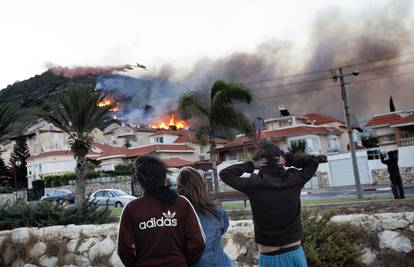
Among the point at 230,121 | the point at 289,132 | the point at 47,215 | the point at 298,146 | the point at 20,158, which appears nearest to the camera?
the point at 47,215

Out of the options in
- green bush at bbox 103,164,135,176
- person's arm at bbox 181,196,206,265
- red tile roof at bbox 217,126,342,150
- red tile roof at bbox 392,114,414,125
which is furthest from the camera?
red tile roof at bbox 217,126,342,150

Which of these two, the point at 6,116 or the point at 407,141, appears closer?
the point at 6,116

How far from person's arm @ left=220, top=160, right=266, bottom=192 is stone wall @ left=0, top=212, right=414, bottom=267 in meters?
3.01

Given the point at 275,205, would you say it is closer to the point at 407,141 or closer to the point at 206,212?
the point at 206,212

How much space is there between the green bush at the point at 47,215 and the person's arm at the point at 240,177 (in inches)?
232

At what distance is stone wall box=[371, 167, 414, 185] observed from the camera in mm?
32859

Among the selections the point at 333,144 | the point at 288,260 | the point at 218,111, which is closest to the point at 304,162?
the point at 288,260

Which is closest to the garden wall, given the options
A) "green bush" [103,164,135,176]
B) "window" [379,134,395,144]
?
"green bush" [103,164,135,176]

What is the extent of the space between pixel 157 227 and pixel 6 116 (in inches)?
349

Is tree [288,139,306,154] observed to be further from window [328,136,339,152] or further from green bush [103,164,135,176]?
green bush [103,164,135,176]

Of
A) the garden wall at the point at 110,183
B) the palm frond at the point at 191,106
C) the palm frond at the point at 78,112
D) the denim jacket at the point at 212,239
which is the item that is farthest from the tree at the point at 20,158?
the denim jacket at the point at 212,239

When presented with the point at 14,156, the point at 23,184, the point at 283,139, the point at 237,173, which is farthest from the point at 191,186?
the point at 14,156

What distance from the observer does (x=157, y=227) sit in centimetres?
301

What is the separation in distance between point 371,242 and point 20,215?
665 centimetres
